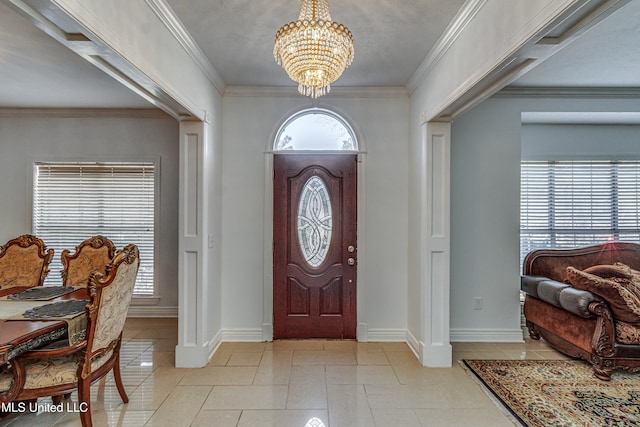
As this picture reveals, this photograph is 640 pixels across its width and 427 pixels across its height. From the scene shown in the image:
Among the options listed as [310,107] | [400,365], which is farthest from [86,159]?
[400,365]

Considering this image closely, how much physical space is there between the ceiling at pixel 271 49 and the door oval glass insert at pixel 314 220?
1.19 m

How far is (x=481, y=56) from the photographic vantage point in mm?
2385

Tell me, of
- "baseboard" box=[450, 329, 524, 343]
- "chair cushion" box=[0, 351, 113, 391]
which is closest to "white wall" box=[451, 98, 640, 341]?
"baseboard" box=[450, 329, 524, 343]

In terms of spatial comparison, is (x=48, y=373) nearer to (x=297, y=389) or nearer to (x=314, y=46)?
(x=297, y=389)

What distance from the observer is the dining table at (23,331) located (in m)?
1.90

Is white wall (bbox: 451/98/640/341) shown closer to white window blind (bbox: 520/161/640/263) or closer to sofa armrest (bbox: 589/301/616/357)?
white window blind (bbox: 520/161/640/263)

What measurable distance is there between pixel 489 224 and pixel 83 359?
3940mm

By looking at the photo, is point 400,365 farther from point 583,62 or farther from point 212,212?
point 583,62

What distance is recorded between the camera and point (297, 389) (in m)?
2.96

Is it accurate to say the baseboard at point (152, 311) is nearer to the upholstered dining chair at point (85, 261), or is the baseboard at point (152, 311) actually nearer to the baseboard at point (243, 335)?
the baseboard at point (243, 335)

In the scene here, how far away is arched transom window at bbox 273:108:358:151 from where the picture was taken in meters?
4.17

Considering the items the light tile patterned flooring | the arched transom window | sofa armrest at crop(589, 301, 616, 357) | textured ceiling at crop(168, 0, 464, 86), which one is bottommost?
the light tile patterned flooring

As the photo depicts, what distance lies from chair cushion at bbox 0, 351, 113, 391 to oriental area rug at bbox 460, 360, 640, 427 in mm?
2912

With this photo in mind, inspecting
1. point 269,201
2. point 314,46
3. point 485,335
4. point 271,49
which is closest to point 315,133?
point 269,201
